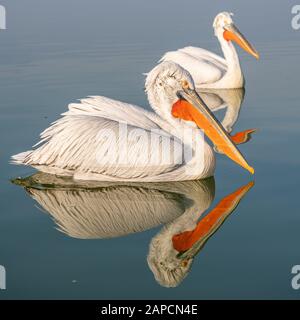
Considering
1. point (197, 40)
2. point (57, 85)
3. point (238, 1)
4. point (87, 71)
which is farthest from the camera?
point (238, 1)

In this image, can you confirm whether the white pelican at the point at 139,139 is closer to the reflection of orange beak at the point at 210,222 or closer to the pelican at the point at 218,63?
the reflection of orange beak at the point at 210,222

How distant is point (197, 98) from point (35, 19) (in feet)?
28.0

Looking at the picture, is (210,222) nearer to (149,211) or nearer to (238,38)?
(149,211)

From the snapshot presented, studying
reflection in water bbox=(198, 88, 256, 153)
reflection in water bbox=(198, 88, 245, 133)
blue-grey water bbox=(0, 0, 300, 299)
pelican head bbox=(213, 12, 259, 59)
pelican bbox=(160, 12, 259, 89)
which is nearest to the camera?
blue-grey water bbox=(0, 0, 300, 299)

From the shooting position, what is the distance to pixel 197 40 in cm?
1191

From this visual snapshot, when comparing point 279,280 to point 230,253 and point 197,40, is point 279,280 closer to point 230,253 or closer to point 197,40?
point 230,253

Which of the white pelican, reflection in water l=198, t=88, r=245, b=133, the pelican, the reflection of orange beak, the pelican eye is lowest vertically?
the reflection of orange beak

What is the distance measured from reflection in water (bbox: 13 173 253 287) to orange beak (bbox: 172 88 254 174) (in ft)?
0.89

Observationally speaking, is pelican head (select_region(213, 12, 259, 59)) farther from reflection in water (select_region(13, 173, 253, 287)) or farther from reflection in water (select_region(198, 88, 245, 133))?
reflection in water (select_region(13, 173, 253, 287))

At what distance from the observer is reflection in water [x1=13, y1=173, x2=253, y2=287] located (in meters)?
4.68

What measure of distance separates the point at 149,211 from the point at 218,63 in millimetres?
5212

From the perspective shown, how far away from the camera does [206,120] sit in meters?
5.97

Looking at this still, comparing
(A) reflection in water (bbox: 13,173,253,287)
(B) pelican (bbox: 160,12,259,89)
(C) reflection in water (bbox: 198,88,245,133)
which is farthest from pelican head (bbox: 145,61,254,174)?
(B) pelican (bbox: 160,12,259,89)
